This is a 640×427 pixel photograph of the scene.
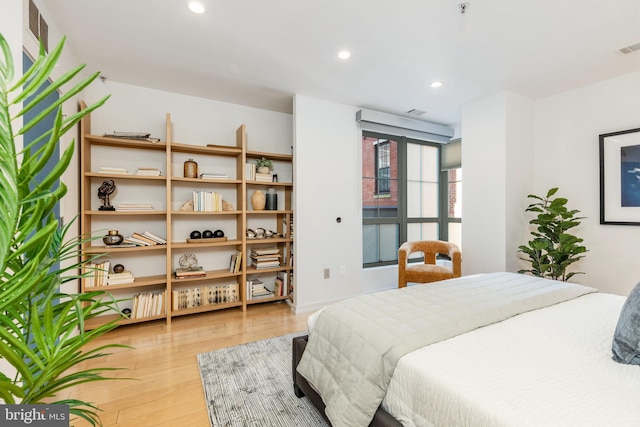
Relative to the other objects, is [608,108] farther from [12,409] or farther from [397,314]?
[12,409]

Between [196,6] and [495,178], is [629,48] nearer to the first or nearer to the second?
[495,178]

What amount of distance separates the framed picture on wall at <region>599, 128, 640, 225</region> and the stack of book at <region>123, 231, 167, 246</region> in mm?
4446

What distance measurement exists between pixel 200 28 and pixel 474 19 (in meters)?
1.90

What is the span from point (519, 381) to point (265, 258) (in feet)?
9.19

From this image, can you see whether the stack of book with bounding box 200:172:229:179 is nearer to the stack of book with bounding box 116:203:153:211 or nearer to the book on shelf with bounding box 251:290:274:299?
the stack of book with bounding box 116:203:153:211

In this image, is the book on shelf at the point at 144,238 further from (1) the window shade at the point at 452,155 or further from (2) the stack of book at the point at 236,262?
(1) the window shade at the point at 452,155

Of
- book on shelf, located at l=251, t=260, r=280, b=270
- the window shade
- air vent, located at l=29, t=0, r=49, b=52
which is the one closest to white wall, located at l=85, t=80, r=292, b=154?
air vent, located at l=29, t=0, r=49, b=52

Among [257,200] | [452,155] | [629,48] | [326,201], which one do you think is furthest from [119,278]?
[629,48]

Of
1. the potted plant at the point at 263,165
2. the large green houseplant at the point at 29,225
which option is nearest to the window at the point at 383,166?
the potted plant at the point at 263,165

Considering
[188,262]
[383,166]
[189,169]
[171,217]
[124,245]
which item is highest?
[383,166]

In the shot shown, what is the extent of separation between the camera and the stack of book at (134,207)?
2839 mm

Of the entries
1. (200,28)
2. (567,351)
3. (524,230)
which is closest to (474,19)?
(200,28)

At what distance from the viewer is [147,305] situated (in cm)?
291

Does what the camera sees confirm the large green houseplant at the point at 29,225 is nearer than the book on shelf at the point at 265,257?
Yes
